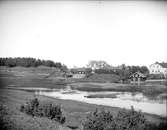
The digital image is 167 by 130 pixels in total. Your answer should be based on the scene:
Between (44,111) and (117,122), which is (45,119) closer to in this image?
(44,111)

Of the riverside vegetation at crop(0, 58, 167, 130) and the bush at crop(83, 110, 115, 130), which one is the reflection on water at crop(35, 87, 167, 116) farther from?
the bush at crop(83, 110, 115, 130)

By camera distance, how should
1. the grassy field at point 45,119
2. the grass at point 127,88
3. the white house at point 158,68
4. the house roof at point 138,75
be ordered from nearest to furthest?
the grassy field at point 45,119, the white house at point 158,68, the grass at point 127,88, the house roof at point 138,75

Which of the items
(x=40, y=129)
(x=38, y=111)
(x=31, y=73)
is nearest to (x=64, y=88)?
(x=31, y=73)

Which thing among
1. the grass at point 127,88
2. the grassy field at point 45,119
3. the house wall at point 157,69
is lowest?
the grassy field at point 45,119

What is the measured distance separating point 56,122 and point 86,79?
1115 cm

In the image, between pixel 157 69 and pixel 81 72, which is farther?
pixel 81 72

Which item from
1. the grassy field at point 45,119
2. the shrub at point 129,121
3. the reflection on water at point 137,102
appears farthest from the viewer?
the reflection on water at point 137,102

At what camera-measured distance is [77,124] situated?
8516 mm

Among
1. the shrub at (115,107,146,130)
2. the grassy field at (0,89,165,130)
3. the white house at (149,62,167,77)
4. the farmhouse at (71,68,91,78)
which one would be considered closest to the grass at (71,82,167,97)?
the white house at (149,62,167,77)

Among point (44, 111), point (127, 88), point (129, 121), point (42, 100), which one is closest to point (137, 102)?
point (127, 88)

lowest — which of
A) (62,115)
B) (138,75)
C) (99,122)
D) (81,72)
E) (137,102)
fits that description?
(62,115)

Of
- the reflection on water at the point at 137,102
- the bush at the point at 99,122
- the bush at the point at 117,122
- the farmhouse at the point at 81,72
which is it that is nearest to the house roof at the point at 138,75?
the reflection on water at the point at 137,102

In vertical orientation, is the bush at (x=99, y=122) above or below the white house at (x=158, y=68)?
below

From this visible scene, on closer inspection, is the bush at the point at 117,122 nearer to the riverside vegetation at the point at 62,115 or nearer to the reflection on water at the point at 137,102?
the riverside vegetation at the point at 62,115
